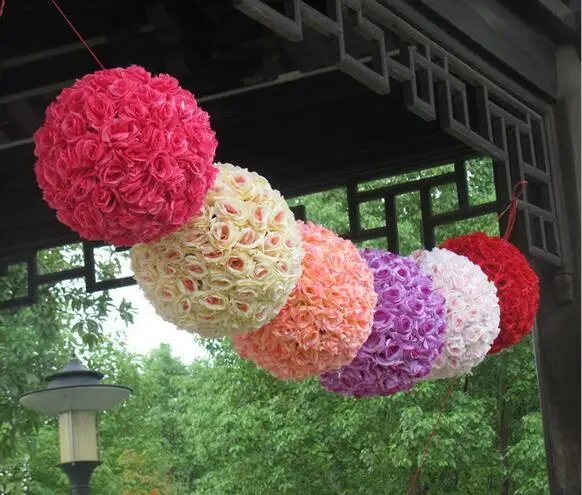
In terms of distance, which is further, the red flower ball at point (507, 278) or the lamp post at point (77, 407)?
the lamp post at point (77, 407)

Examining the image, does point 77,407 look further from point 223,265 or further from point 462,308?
point 223,265

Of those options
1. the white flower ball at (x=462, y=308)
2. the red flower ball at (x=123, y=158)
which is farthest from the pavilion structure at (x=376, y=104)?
the red flower ball at (x=123, y=158)

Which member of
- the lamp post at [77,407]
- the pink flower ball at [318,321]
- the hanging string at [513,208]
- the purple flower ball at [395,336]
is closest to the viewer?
the pink flower ball at [318,321]

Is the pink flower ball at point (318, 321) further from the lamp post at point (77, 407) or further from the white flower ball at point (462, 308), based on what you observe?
the lamp post at point (77, 407)

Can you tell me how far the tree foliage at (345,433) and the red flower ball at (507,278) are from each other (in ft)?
30.8

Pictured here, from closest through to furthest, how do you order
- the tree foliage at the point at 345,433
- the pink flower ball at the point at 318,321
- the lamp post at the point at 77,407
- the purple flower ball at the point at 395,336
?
Answer: the pink flower ball at the point at 318,321 → the purple flower ball at the point at 395,336 → the lamp post at the point at 77,407 → the tree foliage at the point at 345,433

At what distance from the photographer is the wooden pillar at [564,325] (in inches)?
193

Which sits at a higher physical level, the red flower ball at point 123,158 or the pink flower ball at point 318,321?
the red flower ball at point 123,158

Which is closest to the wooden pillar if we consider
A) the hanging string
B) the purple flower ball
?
the hanging string

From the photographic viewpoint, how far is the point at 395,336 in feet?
12.9

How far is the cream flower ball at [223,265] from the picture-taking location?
3145 millimetres

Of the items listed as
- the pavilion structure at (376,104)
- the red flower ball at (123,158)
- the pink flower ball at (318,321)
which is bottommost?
the pink flower ball at (318,321)

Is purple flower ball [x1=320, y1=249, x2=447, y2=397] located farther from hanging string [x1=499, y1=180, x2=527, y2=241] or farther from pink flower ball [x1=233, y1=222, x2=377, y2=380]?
hanging string [x1=499, y1=180, x2=527, y2=241]

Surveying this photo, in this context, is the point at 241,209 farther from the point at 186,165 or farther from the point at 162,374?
the point at 162,374
